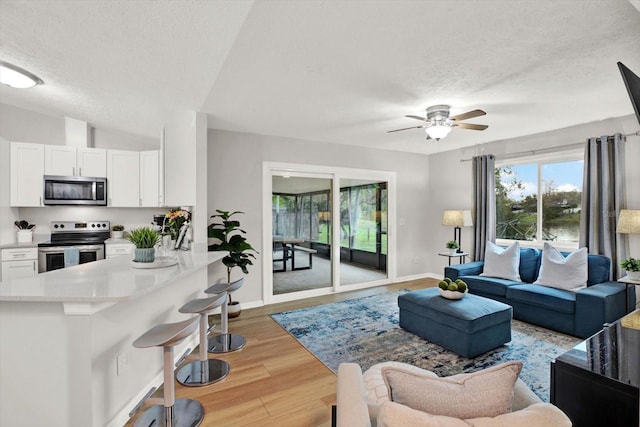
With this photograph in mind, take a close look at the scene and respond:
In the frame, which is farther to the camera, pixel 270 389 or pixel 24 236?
pixel 24 236

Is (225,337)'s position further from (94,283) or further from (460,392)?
(460,392)

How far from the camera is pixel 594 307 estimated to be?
323 centimetres

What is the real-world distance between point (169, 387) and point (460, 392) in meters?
1.75

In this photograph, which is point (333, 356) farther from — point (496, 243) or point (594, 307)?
point (496, 243)

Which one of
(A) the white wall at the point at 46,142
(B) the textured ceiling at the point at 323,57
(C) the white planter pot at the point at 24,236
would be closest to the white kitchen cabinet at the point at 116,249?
(A) the white wall at the point at 46,142

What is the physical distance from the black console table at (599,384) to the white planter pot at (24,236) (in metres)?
5.98

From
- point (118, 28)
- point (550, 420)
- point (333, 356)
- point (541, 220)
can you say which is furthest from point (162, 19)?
point (541, 220)

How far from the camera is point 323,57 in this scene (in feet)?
7.73

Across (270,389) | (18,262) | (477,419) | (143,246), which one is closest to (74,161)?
(18,262)

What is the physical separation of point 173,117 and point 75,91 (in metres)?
0.93

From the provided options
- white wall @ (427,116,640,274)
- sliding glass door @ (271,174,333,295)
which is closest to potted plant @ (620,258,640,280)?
white wall @ (427,116,640,274)

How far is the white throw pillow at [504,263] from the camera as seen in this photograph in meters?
4.34

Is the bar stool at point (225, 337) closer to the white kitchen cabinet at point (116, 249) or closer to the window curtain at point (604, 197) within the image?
the white kitchen cabinet at point (116, 249)

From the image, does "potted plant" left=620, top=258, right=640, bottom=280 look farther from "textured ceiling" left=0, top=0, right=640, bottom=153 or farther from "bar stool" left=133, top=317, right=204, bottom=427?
"bar stool" left=133, top=317, right=204, bottom=427
